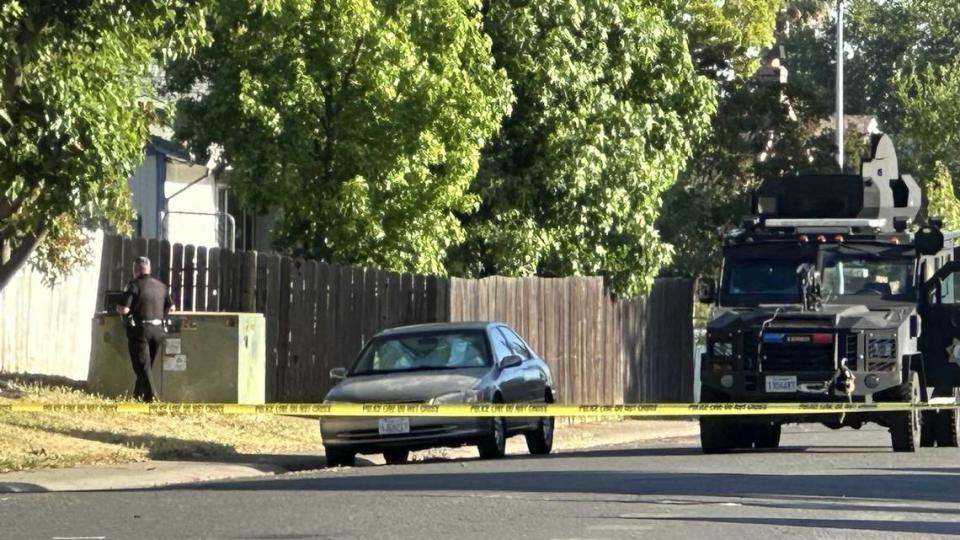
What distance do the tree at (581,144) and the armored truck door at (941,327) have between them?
29.4 ft

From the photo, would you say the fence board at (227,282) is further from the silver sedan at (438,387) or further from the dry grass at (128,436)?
the silver sedan at (438,387)

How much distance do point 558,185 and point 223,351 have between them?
8.44 m

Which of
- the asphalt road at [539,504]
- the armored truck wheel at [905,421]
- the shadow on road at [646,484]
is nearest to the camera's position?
the asphalt road at [539,504]

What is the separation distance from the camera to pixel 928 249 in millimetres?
21266

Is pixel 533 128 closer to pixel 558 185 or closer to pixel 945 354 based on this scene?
pixel 558 185

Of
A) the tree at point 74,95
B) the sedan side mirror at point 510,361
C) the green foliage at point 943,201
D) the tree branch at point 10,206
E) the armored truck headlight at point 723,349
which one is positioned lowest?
the sedan side mirror at point 510,361

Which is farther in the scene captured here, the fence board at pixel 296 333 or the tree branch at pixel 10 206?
the fence board at pixel 296 333

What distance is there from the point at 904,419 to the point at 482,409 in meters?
4.83

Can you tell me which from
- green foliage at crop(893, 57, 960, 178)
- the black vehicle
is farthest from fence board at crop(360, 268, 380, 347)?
green foliage at crop(893, 57, 960, 178)

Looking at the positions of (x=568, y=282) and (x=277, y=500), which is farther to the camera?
(x=568, y=282)

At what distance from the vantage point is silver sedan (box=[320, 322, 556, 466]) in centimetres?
1909

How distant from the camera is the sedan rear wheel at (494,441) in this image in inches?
773

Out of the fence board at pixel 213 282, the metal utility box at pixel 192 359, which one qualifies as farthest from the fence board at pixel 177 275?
the metal utility box at pixel 192 359

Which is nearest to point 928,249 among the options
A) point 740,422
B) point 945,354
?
point 945,354
